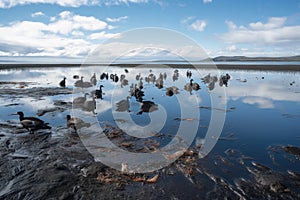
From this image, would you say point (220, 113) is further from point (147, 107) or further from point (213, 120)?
point (147, 107)

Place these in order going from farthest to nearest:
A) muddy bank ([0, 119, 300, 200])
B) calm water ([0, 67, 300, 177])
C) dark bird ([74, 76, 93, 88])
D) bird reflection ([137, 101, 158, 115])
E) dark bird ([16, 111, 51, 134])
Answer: dark bird ([74, 76, 93, 88])
bird reflection ([137, 101, 158, 115])
dark bird ([16, 111, 51, 134])
calm water ([0, 67, 300, 177])
muddy bank ([0, 119, 300, 200])

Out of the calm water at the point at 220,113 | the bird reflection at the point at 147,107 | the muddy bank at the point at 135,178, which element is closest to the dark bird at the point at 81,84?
the calm water at the point at 220,113

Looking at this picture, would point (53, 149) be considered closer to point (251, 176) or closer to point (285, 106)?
point (251, 176)

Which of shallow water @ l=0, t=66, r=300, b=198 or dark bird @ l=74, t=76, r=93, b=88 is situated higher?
dark bird @ l=74, t=76, r=93, b=88

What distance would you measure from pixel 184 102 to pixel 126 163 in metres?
12.2

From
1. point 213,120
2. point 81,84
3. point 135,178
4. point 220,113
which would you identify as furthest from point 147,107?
point 81,84

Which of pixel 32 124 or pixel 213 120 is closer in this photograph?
pixel 32 124

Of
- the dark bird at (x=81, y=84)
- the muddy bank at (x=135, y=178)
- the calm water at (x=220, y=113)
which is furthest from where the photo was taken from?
the dark bird at (x=81, y=84)

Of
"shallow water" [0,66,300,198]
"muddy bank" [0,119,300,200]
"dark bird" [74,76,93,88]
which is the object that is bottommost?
"muddy bank" [0,119,300,200]

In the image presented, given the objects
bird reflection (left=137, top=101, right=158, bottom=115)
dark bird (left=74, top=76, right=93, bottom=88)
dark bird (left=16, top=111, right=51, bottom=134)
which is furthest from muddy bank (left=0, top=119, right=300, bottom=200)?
dark bird (left=74, top=76, right=93, bottom=88)

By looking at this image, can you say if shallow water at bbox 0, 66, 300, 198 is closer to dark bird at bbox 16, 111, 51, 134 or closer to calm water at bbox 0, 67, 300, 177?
calm water at bbox 0, 67, 300, 177

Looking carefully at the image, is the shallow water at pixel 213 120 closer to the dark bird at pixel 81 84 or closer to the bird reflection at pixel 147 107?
the bird reflection at pixel 147 107

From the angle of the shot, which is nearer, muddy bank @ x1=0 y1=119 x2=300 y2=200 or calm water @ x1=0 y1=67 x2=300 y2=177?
muddy bank @ x1=0 y1=119 x2=300 y2=200

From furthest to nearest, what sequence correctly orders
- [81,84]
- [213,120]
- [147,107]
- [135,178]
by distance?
1. [81,84]
2. [147,107]
3. [213,120]
4. [135,178]
